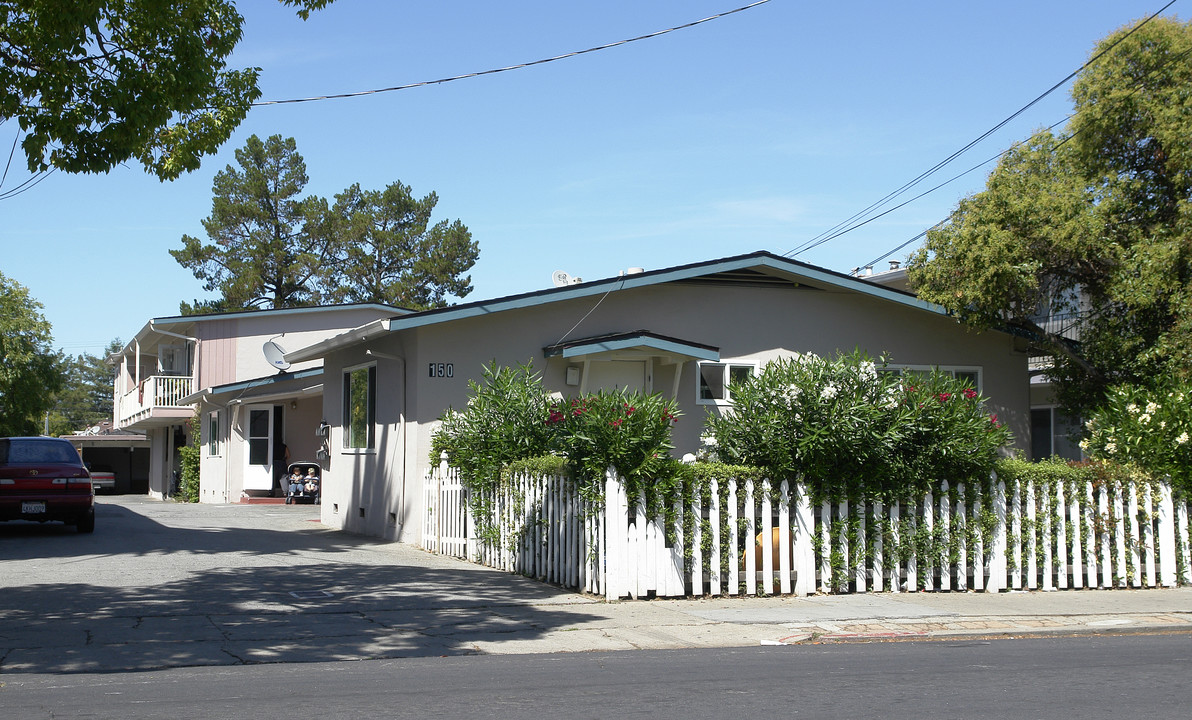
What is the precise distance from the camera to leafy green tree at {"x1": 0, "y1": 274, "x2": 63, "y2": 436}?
36.2 meters

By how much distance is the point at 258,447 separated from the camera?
92.3 ft

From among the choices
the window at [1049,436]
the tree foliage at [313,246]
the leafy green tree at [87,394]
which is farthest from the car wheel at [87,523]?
the leafy green tree at [87,394]

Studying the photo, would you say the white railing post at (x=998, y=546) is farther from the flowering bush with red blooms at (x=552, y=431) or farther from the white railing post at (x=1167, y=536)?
the flowering bush with red blooms at (x=552, y=431)

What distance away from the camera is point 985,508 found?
11.5 m

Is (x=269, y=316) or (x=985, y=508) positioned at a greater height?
(x=269, y=316)

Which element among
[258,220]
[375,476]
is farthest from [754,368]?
[258,220]

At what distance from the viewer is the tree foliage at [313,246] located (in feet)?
166

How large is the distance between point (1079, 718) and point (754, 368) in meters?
11.2

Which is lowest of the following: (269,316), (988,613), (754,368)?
(988,613)

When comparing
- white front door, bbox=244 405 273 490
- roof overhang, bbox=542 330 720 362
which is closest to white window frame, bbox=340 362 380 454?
roof overhang, bbox=542 330 720 362

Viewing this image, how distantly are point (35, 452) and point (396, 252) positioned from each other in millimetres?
36033

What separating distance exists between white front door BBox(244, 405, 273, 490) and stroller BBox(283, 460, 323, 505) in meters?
1.02

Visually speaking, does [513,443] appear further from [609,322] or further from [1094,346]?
[1094,346]

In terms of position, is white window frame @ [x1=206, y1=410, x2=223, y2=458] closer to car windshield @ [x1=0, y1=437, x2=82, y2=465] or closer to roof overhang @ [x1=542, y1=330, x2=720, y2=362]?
car windshield @ [x1=0, y1=437, x2=82, y2=465]
